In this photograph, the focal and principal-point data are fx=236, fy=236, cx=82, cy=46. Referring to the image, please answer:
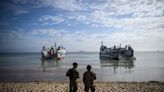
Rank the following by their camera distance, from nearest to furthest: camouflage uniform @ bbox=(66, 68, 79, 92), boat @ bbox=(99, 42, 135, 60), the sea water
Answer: camouflage uniform @ bbox=(66, 68, 79, 92)
the sea water
boat @ bbox=(99, 42, 135, 60)

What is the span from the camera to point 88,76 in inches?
345

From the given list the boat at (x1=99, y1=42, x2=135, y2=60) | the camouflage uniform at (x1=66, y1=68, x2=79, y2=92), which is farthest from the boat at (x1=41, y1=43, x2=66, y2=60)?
the camouflage uniform at (x1=66, y1=68, x2=79, y2=92)

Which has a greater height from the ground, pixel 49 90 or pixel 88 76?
pixel 88 76

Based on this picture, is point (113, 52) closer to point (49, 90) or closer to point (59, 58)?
point (59, 58)

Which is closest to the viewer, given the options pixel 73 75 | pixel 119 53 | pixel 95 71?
pixel 73 75

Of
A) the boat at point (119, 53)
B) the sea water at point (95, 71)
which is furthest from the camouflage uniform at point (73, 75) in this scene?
the boat at point (119, 53)

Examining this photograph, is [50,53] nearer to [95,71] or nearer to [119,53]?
[119,53]

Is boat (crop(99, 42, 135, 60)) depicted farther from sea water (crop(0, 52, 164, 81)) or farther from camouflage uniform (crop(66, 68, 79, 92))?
camouflage uniform (crop(66, 68, 79, 92))

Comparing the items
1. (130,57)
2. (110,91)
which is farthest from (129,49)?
(110,91)

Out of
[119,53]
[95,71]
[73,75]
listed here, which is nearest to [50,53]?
[119,53]

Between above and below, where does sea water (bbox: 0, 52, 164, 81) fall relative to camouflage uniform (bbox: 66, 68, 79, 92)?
below

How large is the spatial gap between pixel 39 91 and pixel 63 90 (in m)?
1.28

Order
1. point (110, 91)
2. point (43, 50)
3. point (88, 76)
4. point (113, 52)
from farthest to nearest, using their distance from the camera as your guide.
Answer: point (43, 50)
point (113, 52)
point (110, 91)
point (88, 76)

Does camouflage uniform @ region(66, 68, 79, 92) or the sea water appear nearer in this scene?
camouflage uniform @ region(66, 68, 79, 92)
